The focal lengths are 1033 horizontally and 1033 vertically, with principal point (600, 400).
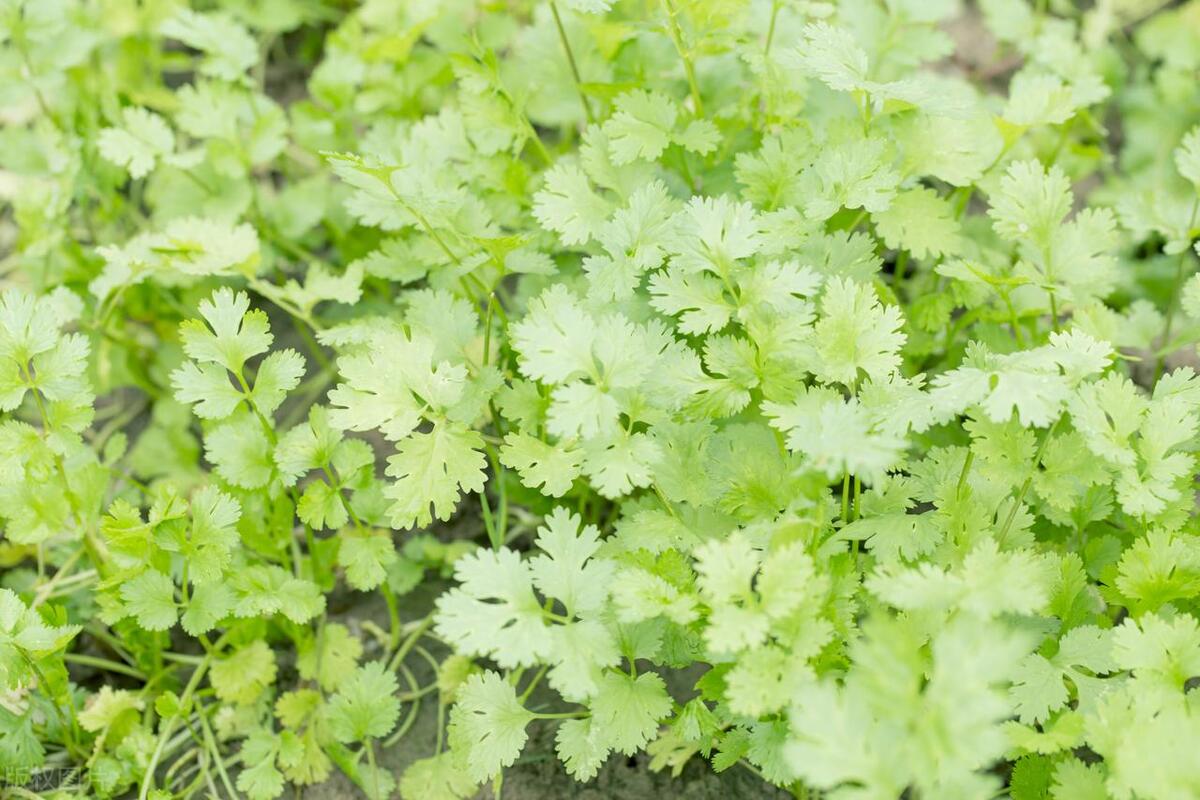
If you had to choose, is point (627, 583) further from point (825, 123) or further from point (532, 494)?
point (825, 123)

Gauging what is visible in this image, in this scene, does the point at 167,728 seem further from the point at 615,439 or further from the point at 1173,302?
the point at 1173,302

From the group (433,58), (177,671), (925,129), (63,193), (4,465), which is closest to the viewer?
(4,465)

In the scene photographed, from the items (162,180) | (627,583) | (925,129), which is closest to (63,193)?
(162,180)

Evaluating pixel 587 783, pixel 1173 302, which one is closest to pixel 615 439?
pixel 587 783

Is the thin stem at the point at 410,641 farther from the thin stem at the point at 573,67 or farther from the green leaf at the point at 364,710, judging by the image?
the thin stem at the point at 573,67

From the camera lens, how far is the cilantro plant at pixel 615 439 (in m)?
1.50

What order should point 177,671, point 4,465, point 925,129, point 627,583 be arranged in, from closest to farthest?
point 627,583
point 4,465
point 925,129
point 177,671

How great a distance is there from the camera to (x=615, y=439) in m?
1.63

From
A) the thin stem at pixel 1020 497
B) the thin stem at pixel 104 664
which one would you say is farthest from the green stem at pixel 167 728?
the thin stem at pixel 1020 497

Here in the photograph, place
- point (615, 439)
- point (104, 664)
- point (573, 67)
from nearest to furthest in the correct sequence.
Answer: point (615, 439), point (104, 664), point (573, 67)

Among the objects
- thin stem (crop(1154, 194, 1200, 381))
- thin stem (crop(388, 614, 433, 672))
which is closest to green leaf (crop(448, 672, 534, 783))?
thin stem (crop(388, 614, 433, 672))

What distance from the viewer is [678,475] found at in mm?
1712

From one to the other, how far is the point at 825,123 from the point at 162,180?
5.24ft

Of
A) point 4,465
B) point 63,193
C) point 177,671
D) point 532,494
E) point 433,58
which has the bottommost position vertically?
point 177,671
